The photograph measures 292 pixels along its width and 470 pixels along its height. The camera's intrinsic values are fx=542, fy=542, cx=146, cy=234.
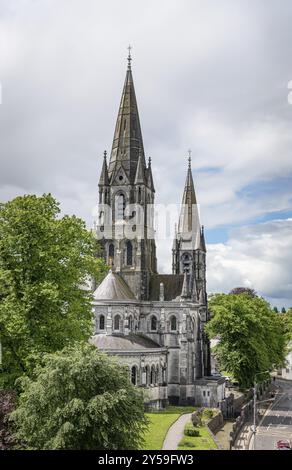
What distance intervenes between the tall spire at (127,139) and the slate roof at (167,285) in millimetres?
14077

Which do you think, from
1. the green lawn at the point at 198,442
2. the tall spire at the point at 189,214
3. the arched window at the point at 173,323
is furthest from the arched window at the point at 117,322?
the tall spire at the point at 189,214

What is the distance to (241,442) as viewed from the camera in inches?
1938

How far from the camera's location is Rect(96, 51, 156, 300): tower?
7250 centimetres

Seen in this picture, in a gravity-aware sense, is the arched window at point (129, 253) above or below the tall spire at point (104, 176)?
below

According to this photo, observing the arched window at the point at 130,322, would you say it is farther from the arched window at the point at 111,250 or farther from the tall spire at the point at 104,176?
the tall spire at the point at 104,176

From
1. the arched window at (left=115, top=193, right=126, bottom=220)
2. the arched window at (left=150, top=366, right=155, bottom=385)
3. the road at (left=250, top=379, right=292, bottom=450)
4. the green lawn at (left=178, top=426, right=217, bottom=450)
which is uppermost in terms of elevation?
the arched window at (left=115, top=193, right=126, bottom=220)

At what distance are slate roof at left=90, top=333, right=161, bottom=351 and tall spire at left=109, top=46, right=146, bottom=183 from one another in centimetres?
2284

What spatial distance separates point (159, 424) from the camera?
1939 inches

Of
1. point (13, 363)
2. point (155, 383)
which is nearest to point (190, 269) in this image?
point (155, 383)

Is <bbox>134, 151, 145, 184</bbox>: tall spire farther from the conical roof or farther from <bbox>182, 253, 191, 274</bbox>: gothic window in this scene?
<bbox>182, 253, 191, 274</bbox>: gothic window

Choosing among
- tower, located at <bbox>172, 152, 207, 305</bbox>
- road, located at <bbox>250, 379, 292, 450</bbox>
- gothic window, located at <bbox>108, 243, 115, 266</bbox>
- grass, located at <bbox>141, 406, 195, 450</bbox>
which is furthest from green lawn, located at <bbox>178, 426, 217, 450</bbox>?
tower, located at <bbox>172, 152, 207, 305</bbox>

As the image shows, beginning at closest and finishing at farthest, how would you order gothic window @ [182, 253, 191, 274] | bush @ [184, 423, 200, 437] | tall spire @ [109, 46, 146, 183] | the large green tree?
bush @ [184, 423, 200, 437] → the large green tree → tall spire @ [109, 46, 146, 183] → gothic window @ [182, 253, 191, 274]

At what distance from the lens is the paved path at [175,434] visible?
39.3 meters
